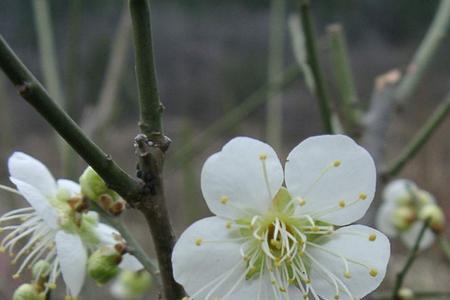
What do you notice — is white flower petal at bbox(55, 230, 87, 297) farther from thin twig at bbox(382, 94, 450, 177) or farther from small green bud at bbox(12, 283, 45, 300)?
thin twig at bbox(382, 94, 450, 177)

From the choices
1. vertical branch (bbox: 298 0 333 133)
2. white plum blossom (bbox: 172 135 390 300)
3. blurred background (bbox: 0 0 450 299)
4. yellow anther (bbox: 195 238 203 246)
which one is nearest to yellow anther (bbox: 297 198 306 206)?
white plum blossom (bbox: 172 135 390 300)

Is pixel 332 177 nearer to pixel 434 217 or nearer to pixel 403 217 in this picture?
pixel 434 217

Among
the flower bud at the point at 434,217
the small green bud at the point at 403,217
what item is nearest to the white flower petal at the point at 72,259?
the flower bud at the point at 434,217

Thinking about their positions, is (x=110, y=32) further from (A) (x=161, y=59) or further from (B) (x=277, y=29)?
(B) (x=277, y=29)

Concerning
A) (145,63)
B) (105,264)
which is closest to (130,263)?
(105,264)

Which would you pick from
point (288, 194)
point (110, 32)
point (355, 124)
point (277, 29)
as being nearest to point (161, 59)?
point (110, 32)

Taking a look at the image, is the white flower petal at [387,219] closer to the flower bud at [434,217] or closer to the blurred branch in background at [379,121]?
the flower bud at [434,217]

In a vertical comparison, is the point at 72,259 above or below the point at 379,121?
above
